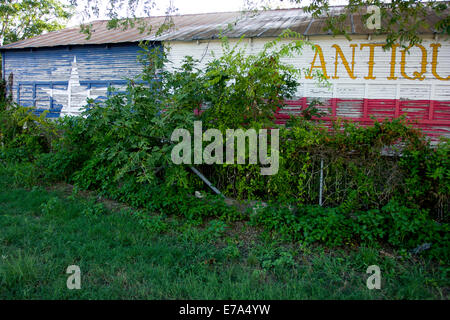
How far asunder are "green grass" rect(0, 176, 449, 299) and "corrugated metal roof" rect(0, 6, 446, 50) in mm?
4844

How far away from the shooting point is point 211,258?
12.8 ft

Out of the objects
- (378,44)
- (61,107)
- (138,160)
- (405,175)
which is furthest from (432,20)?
(61,107)

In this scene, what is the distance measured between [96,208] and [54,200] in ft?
2.76

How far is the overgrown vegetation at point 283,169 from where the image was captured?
4293 millimetres

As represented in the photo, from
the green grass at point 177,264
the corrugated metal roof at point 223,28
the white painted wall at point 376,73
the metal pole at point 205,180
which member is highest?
the corrugated metal roof at point 223,28

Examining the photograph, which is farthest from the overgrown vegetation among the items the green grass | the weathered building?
the weathered building

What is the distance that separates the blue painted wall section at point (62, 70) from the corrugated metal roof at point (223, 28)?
1.24ft

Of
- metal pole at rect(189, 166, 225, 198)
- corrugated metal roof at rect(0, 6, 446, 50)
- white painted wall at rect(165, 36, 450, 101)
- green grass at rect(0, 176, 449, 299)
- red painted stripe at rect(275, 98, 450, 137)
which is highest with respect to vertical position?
corrugated metal roof at rect(0, 6, 446, 50)

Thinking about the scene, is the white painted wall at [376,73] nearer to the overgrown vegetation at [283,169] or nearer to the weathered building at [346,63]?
the weathered building at [346,63]

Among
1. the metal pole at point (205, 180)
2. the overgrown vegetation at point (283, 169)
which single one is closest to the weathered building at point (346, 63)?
the overgrown vegetation at point (283, 169)

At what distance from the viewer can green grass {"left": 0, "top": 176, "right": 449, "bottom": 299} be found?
3.21 meters

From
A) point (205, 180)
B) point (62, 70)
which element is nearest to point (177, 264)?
point (205, 180)

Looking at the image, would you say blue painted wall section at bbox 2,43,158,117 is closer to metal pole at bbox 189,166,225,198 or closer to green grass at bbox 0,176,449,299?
metal pole at bbox 189,166,225,198
